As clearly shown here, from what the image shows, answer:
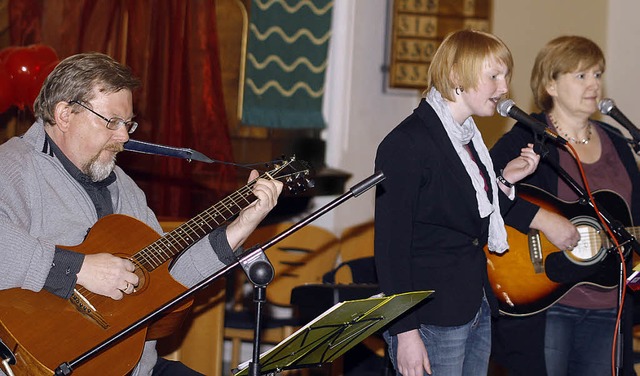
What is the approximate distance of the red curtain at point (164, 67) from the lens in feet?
15.2

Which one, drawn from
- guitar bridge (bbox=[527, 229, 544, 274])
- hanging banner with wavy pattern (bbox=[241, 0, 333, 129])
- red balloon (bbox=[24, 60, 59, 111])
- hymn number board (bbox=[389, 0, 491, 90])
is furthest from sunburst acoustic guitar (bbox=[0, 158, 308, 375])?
hymn number board (bbox=[389, 0, 491, 90])

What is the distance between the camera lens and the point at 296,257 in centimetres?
490

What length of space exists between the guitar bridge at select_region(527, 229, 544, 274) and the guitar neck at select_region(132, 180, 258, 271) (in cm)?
124

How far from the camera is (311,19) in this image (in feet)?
18.5

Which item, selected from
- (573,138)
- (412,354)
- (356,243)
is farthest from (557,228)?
(356,243)

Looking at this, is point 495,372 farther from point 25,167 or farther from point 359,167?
point 25,167

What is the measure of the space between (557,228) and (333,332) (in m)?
1.39

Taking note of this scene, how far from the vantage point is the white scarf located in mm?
2918

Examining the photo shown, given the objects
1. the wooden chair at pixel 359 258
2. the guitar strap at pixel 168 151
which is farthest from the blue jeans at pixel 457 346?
the wooden chair at pixel 359 258

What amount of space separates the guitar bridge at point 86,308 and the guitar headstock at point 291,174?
0.63 meters

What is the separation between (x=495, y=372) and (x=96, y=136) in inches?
134

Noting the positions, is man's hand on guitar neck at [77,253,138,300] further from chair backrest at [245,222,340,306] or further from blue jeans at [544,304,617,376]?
chair backrest at [245,222,340,306]

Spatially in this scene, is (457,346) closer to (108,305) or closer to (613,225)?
(613,225)

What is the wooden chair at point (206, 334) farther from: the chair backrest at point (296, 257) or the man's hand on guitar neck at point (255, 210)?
the man's hand on guitar neck at point (255, 210)
